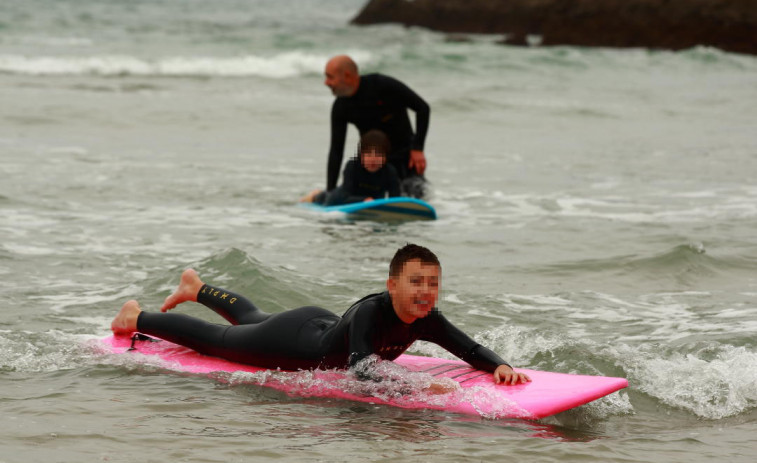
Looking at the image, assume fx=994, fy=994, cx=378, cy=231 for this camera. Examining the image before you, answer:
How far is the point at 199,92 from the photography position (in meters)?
22.6

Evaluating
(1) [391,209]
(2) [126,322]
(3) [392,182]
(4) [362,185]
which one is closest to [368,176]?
(4) [362,185]

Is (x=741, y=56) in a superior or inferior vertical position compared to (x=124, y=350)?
superior

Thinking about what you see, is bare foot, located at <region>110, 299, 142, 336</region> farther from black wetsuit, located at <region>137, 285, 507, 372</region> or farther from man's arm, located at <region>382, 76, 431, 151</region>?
man's arm, located at <region>382, 76, 431, 151</region>

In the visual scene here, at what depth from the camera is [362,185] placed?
1005cm

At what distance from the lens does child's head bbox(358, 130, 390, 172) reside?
373 inches

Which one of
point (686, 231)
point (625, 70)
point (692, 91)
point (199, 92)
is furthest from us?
point (625, 70)

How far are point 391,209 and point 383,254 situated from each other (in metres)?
1.34

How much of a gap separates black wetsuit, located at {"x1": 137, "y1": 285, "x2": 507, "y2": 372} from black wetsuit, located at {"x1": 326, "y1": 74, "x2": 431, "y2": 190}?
429cm

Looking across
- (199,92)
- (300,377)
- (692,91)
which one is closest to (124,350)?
(300,377)

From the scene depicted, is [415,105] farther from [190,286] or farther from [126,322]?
[126,322]

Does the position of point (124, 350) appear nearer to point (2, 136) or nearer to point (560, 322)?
point (560, 322)

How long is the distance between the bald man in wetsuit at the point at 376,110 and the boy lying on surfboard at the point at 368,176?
20 cm

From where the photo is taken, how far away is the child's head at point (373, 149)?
9484mm

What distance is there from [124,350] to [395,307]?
1.81 meters
